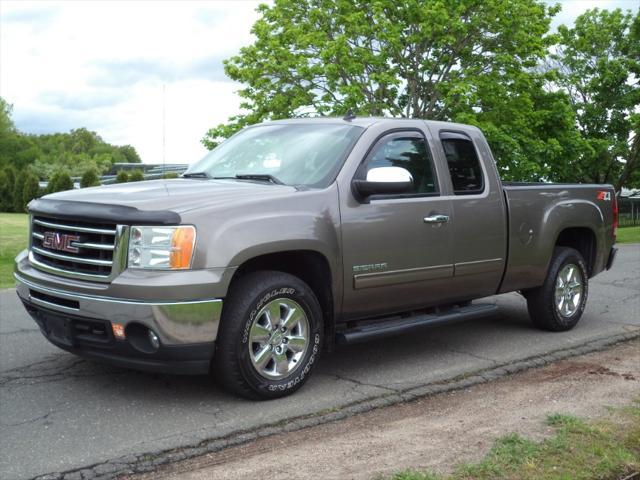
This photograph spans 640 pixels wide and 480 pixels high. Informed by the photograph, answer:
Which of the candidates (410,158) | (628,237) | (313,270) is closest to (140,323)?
(313,270)

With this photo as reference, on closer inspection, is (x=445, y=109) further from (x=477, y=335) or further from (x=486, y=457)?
(x=486, y=457)

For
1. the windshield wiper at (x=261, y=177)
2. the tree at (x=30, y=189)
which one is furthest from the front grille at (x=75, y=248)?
the tree at (x=30, y=189)

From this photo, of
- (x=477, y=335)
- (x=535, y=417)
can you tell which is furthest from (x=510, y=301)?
(x=535, y=417)

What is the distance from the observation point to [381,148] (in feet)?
20.1

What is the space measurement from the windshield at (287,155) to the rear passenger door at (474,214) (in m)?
1.04

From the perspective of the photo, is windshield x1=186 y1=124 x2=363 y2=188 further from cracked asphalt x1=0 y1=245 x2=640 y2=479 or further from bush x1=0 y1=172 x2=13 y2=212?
bush x1=0 y1=172 x2=13 y2=212

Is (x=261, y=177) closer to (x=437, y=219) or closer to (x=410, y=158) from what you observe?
(x=410, y=158)

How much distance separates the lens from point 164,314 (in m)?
4.73

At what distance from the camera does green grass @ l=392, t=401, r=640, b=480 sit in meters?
3.86

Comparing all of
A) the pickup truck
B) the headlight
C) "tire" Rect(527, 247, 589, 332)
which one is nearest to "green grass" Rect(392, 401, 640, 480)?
the pickup truck

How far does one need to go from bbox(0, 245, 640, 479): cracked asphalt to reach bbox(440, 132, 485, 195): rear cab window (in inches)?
56.2

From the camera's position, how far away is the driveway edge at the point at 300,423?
404cm

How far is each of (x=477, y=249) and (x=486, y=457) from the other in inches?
109

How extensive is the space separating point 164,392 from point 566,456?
105 inches
